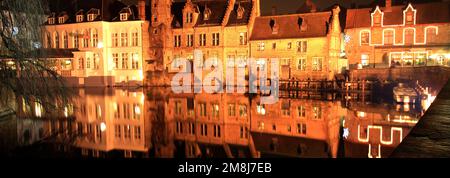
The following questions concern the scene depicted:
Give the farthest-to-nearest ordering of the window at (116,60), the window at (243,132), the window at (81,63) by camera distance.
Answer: the window at (81,63), the window at (116,60), the window at (243,132)

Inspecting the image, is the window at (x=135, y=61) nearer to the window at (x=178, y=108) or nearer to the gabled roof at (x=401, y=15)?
the window at (x=178, y=108)

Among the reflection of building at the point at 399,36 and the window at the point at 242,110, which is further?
the reflection of building at the point at 399,36

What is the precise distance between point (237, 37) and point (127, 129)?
2513cm

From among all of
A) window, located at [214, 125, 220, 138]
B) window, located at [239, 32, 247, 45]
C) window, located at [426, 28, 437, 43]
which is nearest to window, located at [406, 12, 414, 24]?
window, located at [426, 28, 437, 43]

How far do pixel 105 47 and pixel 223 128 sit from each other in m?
31.4

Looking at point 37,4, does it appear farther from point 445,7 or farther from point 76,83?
point 76,83

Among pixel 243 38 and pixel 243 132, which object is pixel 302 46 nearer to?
pixel 243 38

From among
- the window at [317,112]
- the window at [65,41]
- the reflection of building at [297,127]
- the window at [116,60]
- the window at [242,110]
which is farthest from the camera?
the window at [65,41]

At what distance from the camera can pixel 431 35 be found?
35.9 meters

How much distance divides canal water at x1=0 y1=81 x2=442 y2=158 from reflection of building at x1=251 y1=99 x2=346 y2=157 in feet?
0.12

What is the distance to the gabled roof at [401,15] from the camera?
3612cm

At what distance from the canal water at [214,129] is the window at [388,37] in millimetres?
9239

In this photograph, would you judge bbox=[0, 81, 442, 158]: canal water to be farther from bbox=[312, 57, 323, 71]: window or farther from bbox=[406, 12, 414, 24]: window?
bbox=[406, 12, 414, 24]: window

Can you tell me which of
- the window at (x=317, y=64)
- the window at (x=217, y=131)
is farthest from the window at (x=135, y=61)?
the window at (x=217, y=131)
